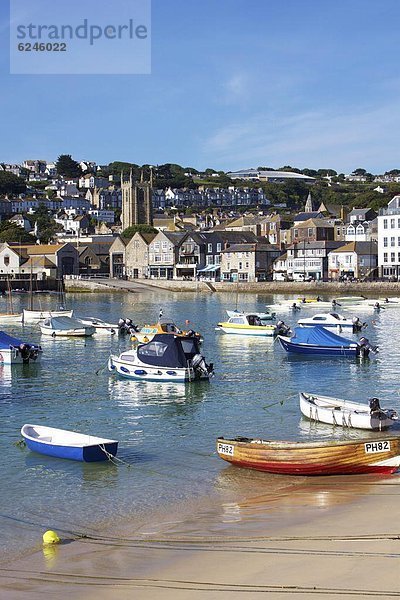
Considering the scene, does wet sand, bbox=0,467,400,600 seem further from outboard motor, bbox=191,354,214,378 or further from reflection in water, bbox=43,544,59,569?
outboard motor, bbox=191,354,214,378

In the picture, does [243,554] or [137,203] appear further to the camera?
[137,203]

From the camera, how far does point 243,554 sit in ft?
42.7

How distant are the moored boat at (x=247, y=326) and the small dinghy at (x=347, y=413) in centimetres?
2461

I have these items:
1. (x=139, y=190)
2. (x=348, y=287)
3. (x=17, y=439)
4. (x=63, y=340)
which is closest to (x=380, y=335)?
(x=63, y=340)

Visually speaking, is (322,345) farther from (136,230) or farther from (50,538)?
(136,230)

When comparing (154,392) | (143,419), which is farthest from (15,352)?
(143,419)

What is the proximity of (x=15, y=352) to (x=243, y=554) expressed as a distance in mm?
25572

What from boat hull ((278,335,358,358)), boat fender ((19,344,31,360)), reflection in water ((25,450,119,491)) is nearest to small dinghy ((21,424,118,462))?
reflection in water ((25,450,119,491))

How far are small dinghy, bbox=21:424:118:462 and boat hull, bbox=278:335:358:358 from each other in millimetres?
20790

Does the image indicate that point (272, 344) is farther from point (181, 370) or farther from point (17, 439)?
point (17, 439)

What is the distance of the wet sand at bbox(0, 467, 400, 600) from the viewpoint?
1147 cm

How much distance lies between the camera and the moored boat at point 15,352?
3666 cm

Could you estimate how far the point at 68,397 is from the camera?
29.5 metres

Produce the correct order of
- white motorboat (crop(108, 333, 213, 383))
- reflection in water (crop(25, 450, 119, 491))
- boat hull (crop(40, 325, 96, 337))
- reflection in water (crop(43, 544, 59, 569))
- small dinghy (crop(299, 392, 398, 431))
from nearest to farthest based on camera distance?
reflection in water (crop(43, 544, 59, 569)), reflection in water (crop(25, 450, 119, 491)), small dinghy (crop(299, 392, 398, 431)), white motorboat (crop(108, 333, 213, 383)), boat hull (crop(40, 325, 96, 337))
